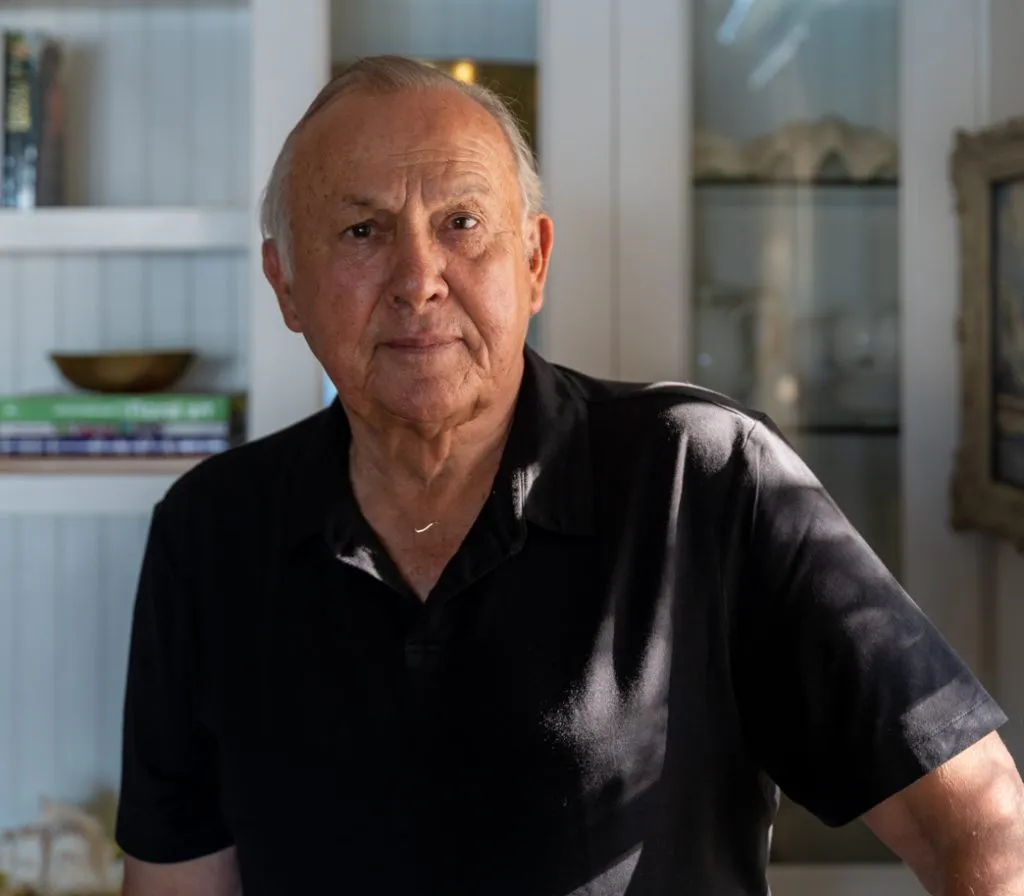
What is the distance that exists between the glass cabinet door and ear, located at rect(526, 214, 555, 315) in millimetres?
585

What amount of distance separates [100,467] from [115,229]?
1.18ft

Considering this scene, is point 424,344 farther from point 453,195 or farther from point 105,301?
point 105,301

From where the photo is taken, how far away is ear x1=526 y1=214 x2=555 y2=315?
1233 mm

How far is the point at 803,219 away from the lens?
1.82 meters

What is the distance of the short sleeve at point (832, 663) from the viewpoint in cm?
105

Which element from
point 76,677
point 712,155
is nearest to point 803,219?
point 712,155

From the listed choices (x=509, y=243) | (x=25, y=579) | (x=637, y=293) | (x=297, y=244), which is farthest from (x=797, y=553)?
(x=25, y=579)

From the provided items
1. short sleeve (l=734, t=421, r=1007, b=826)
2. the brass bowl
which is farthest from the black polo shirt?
the brass bowl

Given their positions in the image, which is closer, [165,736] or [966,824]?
[966,824]

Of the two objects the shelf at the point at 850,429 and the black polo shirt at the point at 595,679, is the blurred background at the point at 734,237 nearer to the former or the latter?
the shelf at the point at 850,429

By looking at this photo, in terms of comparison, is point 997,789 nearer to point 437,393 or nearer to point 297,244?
point 437,393

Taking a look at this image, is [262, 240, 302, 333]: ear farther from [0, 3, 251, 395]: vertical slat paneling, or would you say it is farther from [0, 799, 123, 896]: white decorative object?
[0, 799, 123, 896]: white decorative object

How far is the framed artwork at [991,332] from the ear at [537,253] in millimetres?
765

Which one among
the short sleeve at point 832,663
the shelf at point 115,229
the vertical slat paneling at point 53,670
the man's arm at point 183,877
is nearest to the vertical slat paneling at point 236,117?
the shelf at point 115,229
